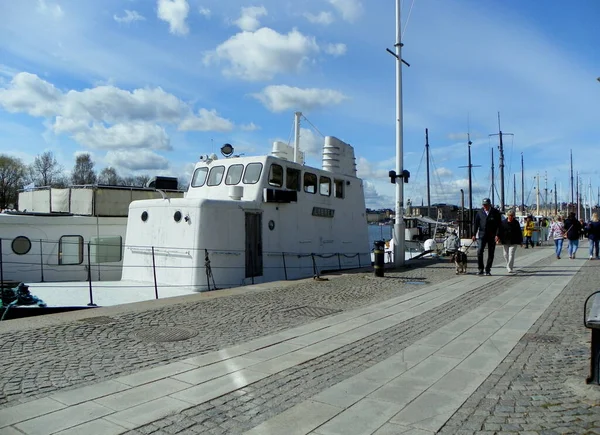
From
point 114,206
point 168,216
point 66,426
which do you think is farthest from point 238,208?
point 66,426

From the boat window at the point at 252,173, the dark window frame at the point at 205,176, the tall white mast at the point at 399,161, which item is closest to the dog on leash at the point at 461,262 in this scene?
the tall white mast at the point at 399,161

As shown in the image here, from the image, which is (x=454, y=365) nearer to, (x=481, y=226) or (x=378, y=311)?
(x=378, y=311)

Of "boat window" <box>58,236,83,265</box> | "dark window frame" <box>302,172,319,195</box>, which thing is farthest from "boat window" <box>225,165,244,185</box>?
"boat window" <box>58,236,83,265</box>

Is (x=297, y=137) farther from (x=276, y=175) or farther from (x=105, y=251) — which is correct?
(x=105, y=251)

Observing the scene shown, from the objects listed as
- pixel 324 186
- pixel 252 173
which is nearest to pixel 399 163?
pixel 324 186

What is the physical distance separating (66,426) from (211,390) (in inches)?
46.4

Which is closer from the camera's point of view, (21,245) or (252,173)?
(252,173)

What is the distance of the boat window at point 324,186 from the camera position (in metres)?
14.6

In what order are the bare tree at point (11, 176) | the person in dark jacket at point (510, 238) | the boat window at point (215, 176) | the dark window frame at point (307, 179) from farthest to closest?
1. the bare tree at point (11, 176)
2. the dark window frame at point (307, 179)
3. the boat window at point (215, 176)
4. the person in dark jacket at point (510, 238)

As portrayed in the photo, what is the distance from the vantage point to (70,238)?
14.1 m

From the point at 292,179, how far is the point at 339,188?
2.56 meters

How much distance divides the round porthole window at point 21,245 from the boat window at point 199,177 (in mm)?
4894

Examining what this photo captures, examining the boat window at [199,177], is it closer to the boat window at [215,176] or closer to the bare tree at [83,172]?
Result: the boat window at [215,176]

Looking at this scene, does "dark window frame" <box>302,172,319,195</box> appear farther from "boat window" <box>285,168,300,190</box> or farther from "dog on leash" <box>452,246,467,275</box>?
"dog on leash" <box>452,246,467,275</box>
